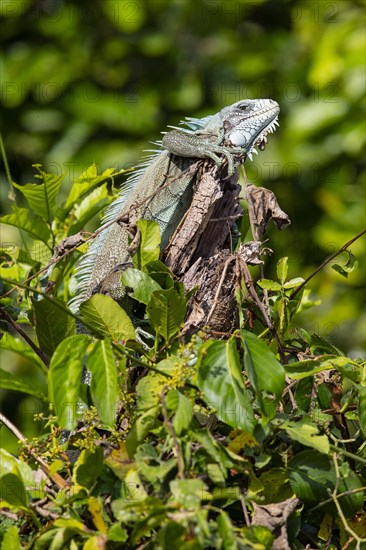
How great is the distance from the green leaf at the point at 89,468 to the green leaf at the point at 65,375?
67 mm

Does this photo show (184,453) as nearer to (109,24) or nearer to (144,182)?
(144,182)

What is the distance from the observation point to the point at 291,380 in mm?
1740

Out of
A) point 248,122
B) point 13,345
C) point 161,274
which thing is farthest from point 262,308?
point 248,122

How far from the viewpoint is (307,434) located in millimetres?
1530

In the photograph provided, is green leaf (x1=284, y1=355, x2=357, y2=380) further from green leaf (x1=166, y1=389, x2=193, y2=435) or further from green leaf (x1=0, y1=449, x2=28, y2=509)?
green leaf (x1=0, y1=449, x2=28, y2=509)

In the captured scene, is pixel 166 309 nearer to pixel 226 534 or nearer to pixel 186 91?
pixel 226 534

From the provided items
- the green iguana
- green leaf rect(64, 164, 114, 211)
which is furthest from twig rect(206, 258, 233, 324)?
the green iguana

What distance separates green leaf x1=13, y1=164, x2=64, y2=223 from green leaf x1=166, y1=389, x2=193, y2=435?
3.03 feet

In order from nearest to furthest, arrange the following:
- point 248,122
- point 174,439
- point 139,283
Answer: point 174,439 → point 139,283 → point 248,122

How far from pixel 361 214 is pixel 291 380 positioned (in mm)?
→ 2998

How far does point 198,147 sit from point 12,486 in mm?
1576

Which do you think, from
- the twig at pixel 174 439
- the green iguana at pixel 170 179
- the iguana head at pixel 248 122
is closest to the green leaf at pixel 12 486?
the twig at pixel 174 439

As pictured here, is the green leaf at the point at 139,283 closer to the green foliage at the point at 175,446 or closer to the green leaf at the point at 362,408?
the green foliage at the point at 175,446

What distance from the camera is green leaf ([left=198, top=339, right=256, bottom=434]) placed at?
1474 mm
